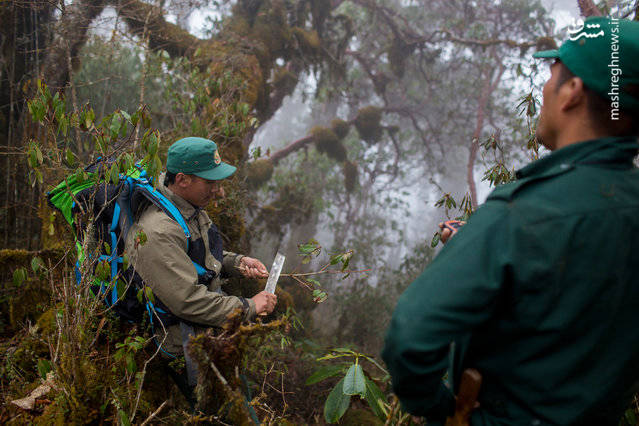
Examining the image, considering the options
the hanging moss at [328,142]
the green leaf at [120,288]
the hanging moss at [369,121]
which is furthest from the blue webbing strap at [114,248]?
the hanging moss at [369,121]

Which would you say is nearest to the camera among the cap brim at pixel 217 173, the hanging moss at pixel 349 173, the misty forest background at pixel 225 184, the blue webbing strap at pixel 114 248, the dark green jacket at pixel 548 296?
the dark green jacket at pixel 548 296

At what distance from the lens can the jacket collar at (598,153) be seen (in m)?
1.08

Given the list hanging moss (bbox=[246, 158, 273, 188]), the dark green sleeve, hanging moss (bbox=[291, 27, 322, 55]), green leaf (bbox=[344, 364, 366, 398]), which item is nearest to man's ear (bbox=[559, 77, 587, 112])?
the dark green sleeve

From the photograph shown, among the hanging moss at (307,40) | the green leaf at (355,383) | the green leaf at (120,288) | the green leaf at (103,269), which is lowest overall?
the green leaf at (355,383)

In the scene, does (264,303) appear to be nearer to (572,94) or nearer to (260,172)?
(572,94)

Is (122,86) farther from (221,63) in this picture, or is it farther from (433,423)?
(433,423)

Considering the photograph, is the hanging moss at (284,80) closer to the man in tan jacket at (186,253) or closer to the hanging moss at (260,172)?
the hanging moss at (260,172)

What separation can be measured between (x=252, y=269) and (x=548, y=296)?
7.39 feet

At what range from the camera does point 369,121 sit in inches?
453

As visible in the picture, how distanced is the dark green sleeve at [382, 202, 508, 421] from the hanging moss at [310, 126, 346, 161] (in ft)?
31.7

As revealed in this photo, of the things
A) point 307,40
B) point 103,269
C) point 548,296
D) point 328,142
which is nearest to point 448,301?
point 548,296

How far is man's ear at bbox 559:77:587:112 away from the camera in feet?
3.82

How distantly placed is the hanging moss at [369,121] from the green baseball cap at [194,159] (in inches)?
373

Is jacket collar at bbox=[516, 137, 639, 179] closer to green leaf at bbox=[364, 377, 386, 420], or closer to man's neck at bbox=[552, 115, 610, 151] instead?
man's neck at bbox=[552, 115, 610, 151]
